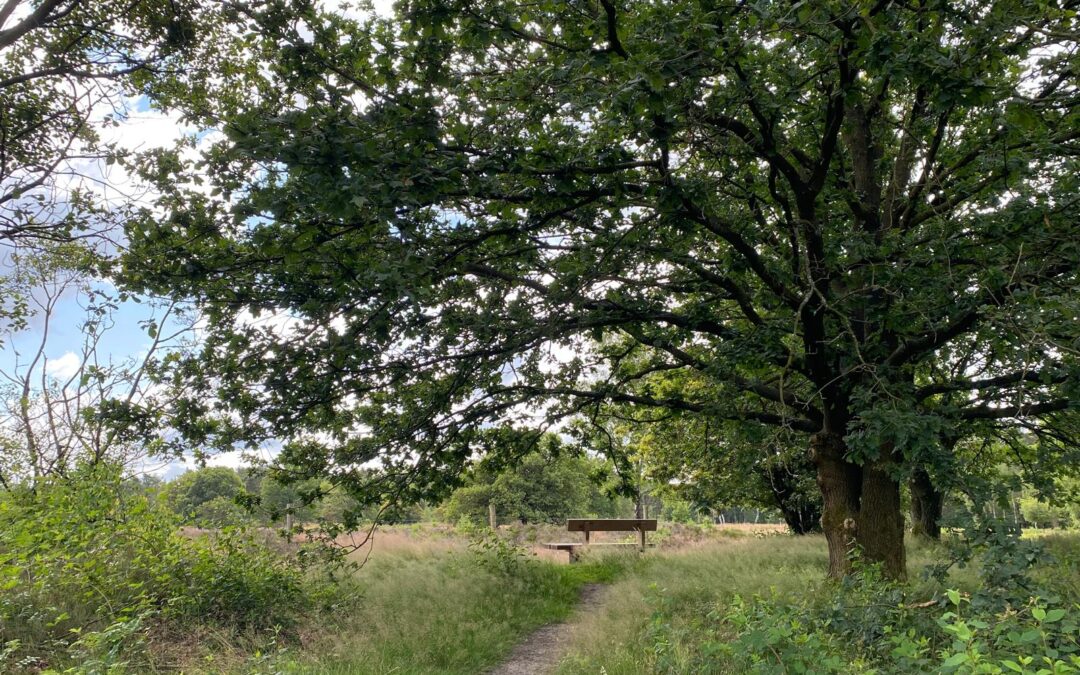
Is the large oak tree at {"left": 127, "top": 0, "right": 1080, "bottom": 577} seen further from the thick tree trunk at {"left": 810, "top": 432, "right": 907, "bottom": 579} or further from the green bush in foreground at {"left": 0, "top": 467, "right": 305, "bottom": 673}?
the green bush in foreground at {"left": 0, "top": 467, "right": 305, "bottom": 673}

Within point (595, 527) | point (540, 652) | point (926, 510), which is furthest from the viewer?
point (595, 527)

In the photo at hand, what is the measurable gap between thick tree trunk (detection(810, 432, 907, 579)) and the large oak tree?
0.04 m

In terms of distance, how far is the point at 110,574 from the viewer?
22.5ft

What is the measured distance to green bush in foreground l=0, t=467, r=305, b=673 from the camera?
224 inches

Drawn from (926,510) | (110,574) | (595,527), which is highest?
(110,574)

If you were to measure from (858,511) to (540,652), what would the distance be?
14.4 feet

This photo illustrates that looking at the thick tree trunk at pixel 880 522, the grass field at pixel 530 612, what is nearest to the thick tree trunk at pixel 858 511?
the thick tree trunk at pixel 880 522

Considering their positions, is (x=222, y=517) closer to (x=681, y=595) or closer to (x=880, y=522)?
(x=681, y=595)

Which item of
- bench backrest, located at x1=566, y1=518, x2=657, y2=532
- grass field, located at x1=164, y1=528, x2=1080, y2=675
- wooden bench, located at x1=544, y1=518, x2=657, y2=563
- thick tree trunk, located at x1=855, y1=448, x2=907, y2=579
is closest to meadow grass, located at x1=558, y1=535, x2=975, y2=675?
grass field, located at x1=164, y1=528, x2=1080, y2=675

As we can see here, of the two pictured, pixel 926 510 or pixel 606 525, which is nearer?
pixel 926 510

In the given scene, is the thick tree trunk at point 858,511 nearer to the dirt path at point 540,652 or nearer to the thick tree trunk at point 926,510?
the dirt path at point 540,652

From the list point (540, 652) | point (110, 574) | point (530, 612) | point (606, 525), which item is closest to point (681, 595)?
point (540, 652)

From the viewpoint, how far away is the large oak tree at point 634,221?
4.32 metres

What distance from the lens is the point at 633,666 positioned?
5664 mm
